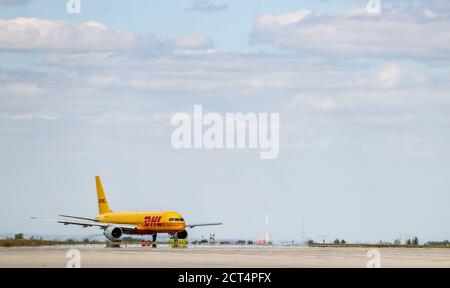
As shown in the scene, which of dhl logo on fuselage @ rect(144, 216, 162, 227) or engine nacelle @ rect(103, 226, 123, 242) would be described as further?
dhl logo on fuselage @ rect(144, 216, 162, 227)

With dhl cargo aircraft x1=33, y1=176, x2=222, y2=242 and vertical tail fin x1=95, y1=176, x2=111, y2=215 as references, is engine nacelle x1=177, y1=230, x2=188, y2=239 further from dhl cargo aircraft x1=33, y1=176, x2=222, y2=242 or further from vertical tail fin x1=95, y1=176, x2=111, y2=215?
vertical tail fin x1=95, y1=176, x2=111, y2=215

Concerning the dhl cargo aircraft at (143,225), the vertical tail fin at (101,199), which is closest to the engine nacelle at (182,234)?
the dhl cargo aircraft at (143,225)

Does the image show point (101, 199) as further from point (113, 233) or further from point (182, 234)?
point (113, 233)

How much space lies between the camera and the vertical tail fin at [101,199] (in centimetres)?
17112

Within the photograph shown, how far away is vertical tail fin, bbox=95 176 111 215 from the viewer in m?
171

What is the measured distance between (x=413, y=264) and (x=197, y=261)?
1457cm

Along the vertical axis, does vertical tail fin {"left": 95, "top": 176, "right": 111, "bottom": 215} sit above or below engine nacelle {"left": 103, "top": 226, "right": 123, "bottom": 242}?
above

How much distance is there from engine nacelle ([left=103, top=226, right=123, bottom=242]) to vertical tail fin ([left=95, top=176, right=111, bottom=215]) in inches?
1525

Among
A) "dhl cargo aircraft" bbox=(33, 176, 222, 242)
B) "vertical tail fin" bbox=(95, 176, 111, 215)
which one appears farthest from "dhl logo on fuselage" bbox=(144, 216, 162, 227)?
"vertical tail fin" bbox=(95, 176, 111, 215)

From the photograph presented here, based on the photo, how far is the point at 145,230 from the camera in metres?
142

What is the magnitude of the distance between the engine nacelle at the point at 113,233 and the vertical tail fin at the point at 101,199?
127ft
